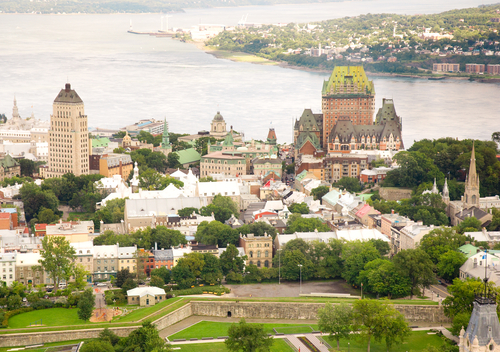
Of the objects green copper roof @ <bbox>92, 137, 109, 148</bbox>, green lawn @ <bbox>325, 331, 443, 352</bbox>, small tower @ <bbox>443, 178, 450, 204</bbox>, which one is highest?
green copper roof @ <bbox>92, 137, 109, 148</bbox>

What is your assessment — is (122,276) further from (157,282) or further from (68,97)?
(68,97)

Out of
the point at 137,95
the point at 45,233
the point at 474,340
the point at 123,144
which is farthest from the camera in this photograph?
the point at 137,95

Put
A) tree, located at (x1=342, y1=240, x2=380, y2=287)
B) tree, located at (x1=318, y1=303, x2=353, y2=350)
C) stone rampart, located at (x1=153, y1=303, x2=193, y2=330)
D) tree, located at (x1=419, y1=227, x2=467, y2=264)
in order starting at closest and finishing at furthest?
1. tree, located at (x1=318, y1=303, x2=353, y2=350)
2. stone rampart, located at (x1=153, y1=303, x2=193, y2=330)
3. tree, located at (x1=342, y1=240, x2=380, y2=287)
4. tree, located at (x1=419, y1=227, x2=467, y2=264)

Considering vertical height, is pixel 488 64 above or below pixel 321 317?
above

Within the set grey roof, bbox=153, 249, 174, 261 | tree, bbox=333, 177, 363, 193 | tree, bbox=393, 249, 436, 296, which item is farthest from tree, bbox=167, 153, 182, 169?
tree, bbox=393, 249, 436, 296

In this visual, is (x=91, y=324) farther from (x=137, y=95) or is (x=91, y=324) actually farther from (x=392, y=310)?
(x=137, y=95)

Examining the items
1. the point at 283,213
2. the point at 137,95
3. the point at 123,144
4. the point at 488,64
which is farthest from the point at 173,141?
the point at 488,64

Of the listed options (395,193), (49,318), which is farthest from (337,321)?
(395,193)

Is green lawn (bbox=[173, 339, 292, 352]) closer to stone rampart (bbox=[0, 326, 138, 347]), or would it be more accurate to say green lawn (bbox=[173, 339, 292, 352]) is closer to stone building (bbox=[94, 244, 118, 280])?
stone rampart (bbox=[0, 326, 138, 347])
